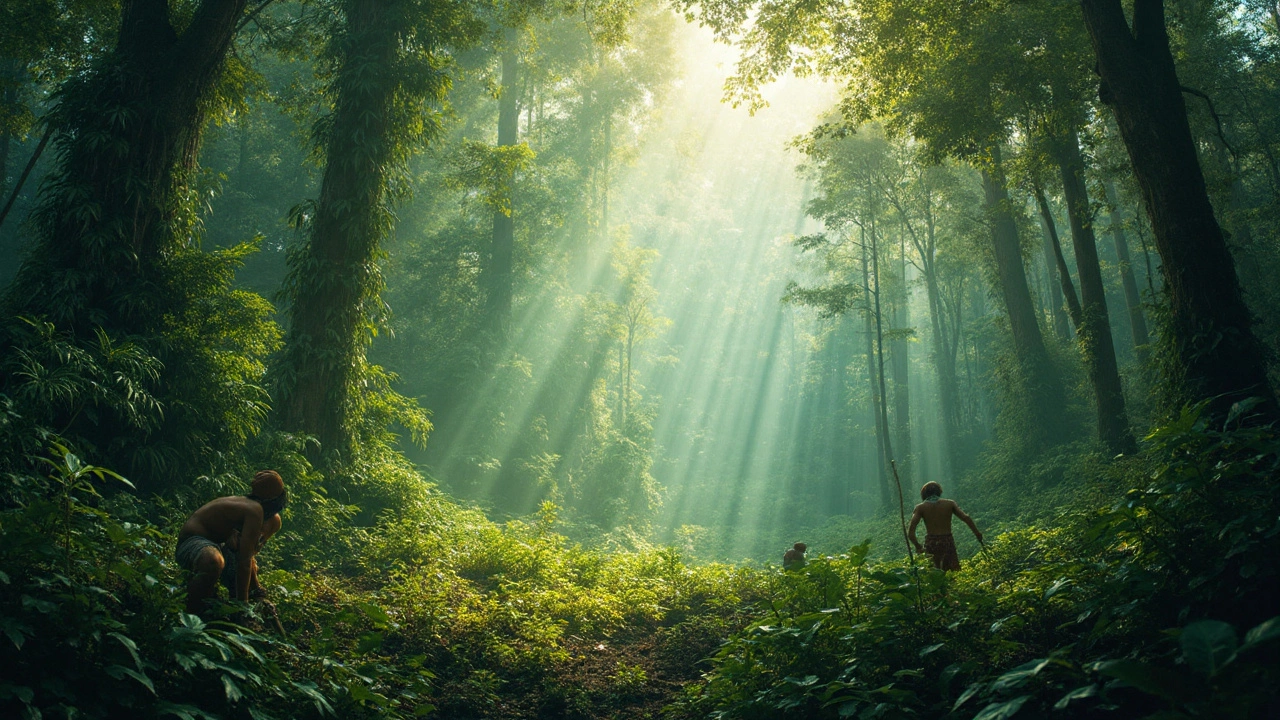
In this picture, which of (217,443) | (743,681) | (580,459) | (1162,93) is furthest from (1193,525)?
(580,459)

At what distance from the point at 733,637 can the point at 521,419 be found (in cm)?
1927

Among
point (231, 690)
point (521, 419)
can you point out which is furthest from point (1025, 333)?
point (231, 690)

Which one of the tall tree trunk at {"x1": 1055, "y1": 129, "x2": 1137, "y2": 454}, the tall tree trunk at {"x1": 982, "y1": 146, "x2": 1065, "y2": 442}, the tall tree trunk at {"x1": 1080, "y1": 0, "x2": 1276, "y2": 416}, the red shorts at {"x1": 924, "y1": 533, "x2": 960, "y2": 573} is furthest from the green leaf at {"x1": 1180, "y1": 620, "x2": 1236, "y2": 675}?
the tall tree trunk at {"x1": 982, "y1": 146, "x2": 1065, "y2": 442}

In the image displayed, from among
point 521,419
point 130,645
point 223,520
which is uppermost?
point 521,419

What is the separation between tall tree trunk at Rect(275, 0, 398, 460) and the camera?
364 inches

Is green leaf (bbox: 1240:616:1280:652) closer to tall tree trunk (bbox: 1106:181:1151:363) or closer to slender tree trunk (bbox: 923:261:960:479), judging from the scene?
tall tree trunk (bbox: 1106:181:1151:363)

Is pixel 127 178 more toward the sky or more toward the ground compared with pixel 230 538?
more toward the sky

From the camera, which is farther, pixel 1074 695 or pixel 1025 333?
pixel 1025 333

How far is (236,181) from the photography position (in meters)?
28.1

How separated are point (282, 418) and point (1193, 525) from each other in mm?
9646

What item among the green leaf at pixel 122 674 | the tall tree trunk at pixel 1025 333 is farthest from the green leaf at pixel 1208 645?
the tall tree trunk at pixel 1025 333

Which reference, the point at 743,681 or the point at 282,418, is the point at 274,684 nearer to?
the point at 743,681

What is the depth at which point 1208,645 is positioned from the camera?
2.05 metres

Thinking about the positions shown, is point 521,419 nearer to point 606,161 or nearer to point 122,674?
point 606,161
